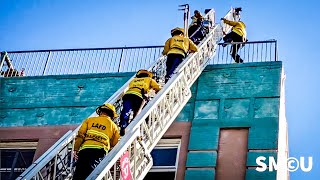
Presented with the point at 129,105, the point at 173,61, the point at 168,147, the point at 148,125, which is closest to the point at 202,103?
the point at 168,147

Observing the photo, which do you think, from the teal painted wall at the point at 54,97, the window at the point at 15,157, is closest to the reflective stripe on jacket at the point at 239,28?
the teal painted wall at the point at 54,97

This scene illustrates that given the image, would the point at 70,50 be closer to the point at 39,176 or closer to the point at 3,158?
the point at 3,158

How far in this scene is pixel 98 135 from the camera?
875 cm

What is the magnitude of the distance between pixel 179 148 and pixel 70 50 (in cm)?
486

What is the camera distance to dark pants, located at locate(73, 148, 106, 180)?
8555mm

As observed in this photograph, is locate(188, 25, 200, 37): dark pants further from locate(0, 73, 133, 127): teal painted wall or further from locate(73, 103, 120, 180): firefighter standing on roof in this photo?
locate(73, 103, 120, 180): firefighter standing on roof

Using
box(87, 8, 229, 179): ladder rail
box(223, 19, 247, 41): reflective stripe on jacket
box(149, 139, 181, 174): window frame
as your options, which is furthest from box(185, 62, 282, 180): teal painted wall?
box(223, 19, 247, 41): reflective stripe on jacket

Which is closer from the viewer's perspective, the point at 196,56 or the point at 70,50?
the point at 196,56

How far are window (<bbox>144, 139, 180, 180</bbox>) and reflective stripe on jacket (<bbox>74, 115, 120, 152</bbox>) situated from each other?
4.19 m

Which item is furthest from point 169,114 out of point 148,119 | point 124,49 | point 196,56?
point 124,49

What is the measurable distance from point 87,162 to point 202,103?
579 cm

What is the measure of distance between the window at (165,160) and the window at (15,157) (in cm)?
279

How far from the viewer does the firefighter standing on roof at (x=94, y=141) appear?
28.2 ft

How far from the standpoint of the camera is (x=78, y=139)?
356 inches
